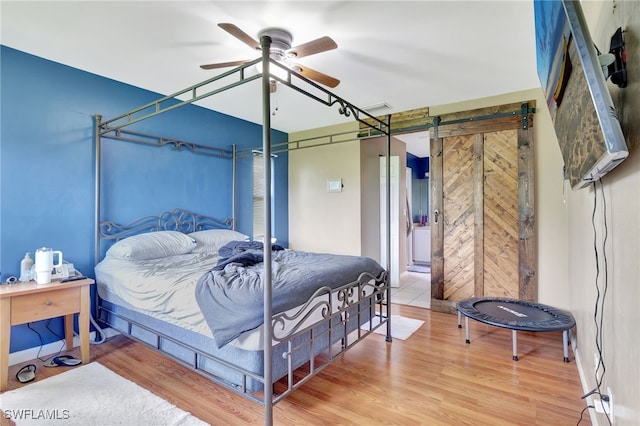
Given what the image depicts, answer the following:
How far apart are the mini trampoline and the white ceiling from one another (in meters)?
2.19

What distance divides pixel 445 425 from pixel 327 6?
8.59ft

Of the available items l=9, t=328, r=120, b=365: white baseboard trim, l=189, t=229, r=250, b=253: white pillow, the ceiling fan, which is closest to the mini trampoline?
the ceiling fan

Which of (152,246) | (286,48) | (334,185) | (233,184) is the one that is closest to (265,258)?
(286,48)

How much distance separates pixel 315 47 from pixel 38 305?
2.63 meters

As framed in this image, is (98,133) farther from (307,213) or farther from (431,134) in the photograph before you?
(431,134)

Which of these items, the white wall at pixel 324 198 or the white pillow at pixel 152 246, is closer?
the white pillow at pixel 152 246

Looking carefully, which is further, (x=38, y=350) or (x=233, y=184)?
(x=233, y=184)

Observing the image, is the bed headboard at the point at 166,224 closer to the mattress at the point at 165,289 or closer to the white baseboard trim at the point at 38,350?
the mattress at the point at 165,289

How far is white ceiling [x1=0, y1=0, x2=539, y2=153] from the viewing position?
204 centimetres

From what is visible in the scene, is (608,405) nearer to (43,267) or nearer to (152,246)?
(152,246)

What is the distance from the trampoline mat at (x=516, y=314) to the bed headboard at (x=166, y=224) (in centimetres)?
304

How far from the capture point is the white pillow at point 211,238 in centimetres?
352

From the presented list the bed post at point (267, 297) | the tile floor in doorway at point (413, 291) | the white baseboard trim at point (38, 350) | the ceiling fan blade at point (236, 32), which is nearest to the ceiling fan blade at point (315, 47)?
the ceiling fan blade at point (236, 32)

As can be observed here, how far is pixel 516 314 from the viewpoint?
275cm
